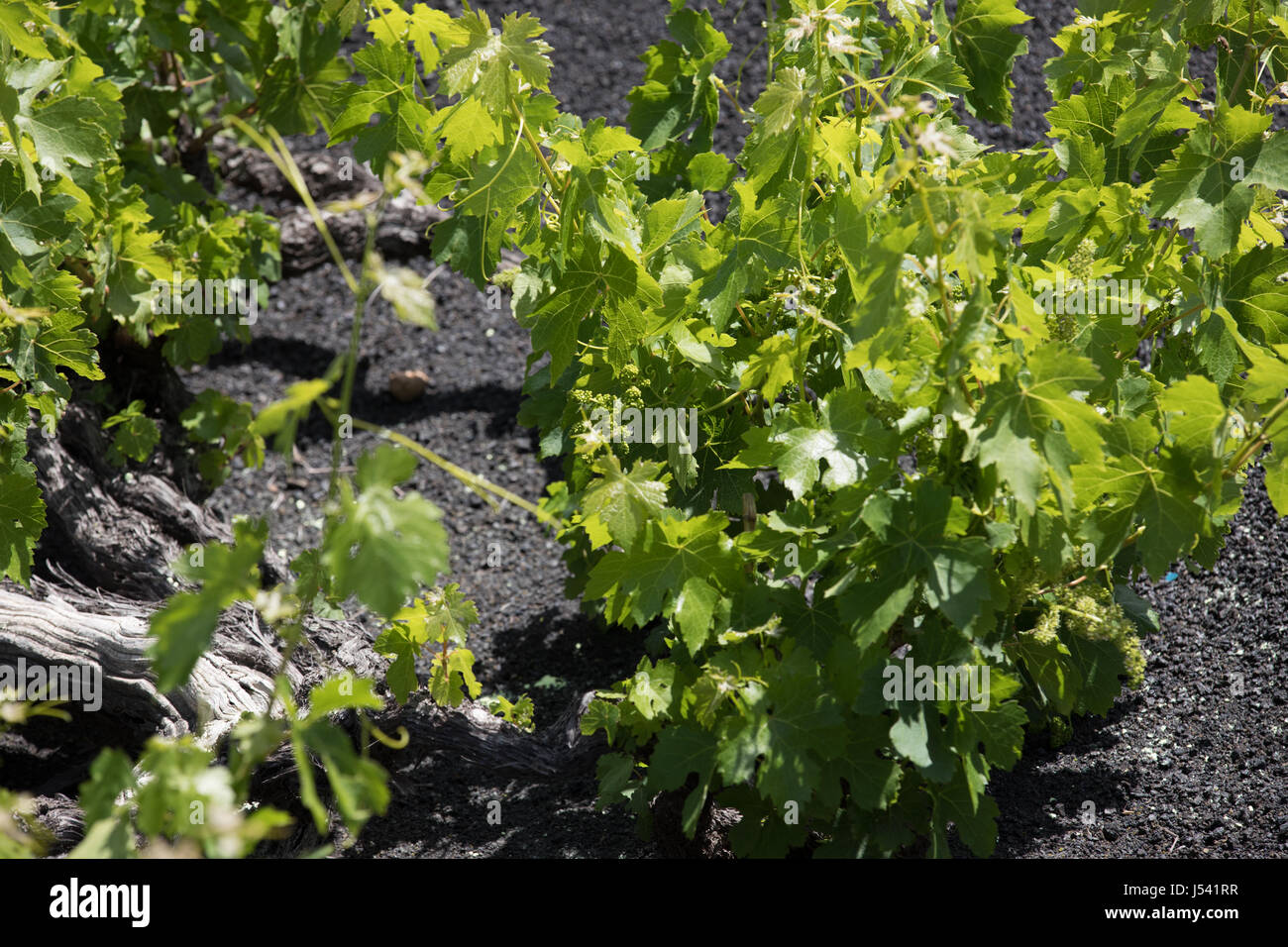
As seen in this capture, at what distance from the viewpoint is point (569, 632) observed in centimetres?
369

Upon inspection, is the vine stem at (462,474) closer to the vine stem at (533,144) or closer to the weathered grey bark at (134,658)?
the vine stem at (533,144)

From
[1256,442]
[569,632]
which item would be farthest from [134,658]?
[1256,442]

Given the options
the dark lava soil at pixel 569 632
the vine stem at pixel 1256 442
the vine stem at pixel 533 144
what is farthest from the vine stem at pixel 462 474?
the vine stem at pixel 1256 442

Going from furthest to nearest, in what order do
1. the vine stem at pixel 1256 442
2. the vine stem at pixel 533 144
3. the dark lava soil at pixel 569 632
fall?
the dark lava soil at pixel 569 632, the vine stem at pixel 533 144, the vine stem at pixel 1256 442

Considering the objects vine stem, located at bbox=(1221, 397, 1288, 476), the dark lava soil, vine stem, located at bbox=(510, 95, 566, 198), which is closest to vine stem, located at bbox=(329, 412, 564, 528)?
vine stem, located at bbox=(510, 95, 566, 198)

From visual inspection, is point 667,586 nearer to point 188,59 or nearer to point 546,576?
point 546,576

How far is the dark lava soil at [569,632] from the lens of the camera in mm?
2768

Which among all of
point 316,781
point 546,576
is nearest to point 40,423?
point 316,781

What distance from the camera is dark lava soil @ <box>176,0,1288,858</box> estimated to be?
2.77 metres

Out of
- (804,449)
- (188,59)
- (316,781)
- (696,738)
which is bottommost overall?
(316,781)

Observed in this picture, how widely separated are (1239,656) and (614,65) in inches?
156

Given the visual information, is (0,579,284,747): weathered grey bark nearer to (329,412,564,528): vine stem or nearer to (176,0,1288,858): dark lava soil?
(176,0,1288,858): dark lava soil

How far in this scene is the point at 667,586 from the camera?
2.17 m

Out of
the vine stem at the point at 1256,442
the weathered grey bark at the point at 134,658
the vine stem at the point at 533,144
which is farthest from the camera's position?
the weathered grey bark at the point at 134,658
